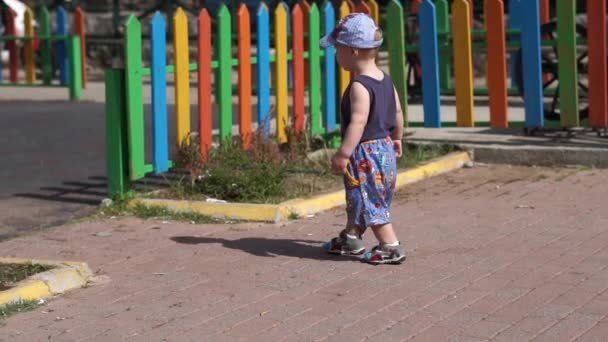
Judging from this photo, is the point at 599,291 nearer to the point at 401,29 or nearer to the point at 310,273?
the point at 310,273

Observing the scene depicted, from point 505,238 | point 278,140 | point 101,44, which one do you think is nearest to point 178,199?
point 278,140

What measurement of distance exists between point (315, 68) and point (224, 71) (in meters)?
1.22

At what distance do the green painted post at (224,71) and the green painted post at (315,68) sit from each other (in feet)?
3.39

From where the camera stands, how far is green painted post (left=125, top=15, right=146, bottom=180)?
8.06m

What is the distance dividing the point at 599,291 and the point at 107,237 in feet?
9.56

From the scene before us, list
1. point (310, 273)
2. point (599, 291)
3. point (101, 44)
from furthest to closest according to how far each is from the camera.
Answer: point (101, 44) → point (310, 273) → point (599, 291)

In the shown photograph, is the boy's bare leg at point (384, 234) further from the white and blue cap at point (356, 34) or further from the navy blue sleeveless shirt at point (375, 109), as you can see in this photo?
the white and blue cap at point (356, 34)

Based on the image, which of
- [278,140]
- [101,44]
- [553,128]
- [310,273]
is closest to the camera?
[310,273]

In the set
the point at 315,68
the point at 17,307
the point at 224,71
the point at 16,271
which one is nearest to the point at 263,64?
the point at 224,71

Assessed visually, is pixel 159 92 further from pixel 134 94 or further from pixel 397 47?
pixel 397 47

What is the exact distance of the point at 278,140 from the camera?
9.72m

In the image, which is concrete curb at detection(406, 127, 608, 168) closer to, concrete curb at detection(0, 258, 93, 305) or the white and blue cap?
the white and blue cap

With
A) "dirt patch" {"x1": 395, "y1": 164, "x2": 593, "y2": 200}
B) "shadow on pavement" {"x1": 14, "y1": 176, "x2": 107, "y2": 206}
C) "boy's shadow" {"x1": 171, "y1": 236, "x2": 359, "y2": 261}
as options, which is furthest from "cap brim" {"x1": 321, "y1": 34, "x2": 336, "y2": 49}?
"shadow on pavement" {"x1": 14, "y1": 176, "x2": 107, "y2": 206}

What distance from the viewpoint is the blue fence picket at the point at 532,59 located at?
32.4 ft
